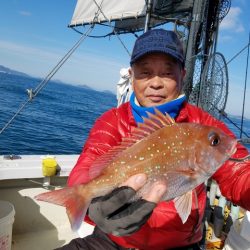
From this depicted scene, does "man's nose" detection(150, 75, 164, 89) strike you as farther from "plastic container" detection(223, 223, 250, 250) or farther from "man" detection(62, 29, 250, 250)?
"plastic container" detection(223, 223, 250, 250)

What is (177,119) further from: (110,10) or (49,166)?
(110,10)

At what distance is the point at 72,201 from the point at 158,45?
1.43 m

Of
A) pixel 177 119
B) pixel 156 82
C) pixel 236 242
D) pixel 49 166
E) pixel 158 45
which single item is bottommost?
pixel 236 242

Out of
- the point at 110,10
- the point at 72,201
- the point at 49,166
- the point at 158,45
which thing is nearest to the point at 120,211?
the point at 72,201

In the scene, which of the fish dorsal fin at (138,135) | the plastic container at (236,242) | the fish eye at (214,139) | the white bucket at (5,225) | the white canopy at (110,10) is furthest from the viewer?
the white canopy at (110,10)

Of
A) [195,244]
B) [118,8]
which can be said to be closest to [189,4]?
[195,244]

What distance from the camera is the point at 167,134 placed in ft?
7.21

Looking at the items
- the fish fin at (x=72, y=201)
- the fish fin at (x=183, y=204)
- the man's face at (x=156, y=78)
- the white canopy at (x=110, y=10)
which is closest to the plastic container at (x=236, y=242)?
the fish fin at (x=183, y=204)

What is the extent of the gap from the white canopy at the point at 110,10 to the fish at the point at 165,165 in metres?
8.09

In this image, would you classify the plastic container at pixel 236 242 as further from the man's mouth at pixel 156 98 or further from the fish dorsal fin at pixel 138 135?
the fish dorsal fin at pixel 138 135

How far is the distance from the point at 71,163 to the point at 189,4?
13.8 ft

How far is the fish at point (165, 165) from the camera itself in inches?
81.6

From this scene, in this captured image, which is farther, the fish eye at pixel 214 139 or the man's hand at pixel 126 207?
the fish eye at pixel 214 139

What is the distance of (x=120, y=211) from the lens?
6.84ft
